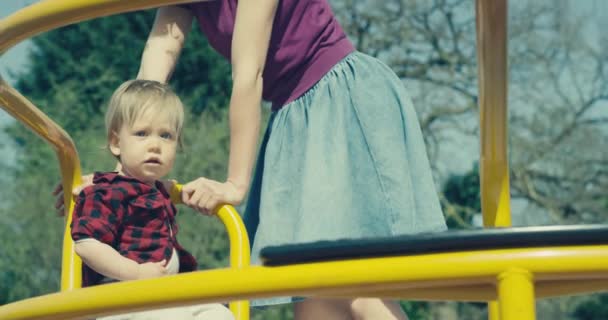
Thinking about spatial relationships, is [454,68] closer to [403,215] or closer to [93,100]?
[93,100]

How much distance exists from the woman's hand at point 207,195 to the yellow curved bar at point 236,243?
5.6 inches

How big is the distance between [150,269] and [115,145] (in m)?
0.29

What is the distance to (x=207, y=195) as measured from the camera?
162 cm

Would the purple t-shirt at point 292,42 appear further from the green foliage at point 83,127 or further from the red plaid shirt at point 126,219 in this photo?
the green foliage at point 83,127

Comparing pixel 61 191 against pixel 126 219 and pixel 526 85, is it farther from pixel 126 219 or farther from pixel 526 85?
pixel 526 85

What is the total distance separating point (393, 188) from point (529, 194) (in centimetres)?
1208

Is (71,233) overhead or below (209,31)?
below

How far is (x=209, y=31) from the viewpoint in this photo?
80.0 inches

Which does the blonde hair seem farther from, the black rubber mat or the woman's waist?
the black rubber mat

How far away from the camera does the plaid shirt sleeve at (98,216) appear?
1.77 metres

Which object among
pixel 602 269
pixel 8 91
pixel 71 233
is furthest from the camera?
pixel 71 233

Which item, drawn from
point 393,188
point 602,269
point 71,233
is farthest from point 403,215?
point 602,269

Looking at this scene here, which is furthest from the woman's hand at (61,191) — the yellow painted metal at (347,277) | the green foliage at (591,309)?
the green foliage at (591,309)

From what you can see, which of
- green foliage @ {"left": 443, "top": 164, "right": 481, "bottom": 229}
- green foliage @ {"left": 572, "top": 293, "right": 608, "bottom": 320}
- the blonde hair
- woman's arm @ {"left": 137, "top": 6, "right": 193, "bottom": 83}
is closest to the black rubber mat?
the blonde hair
